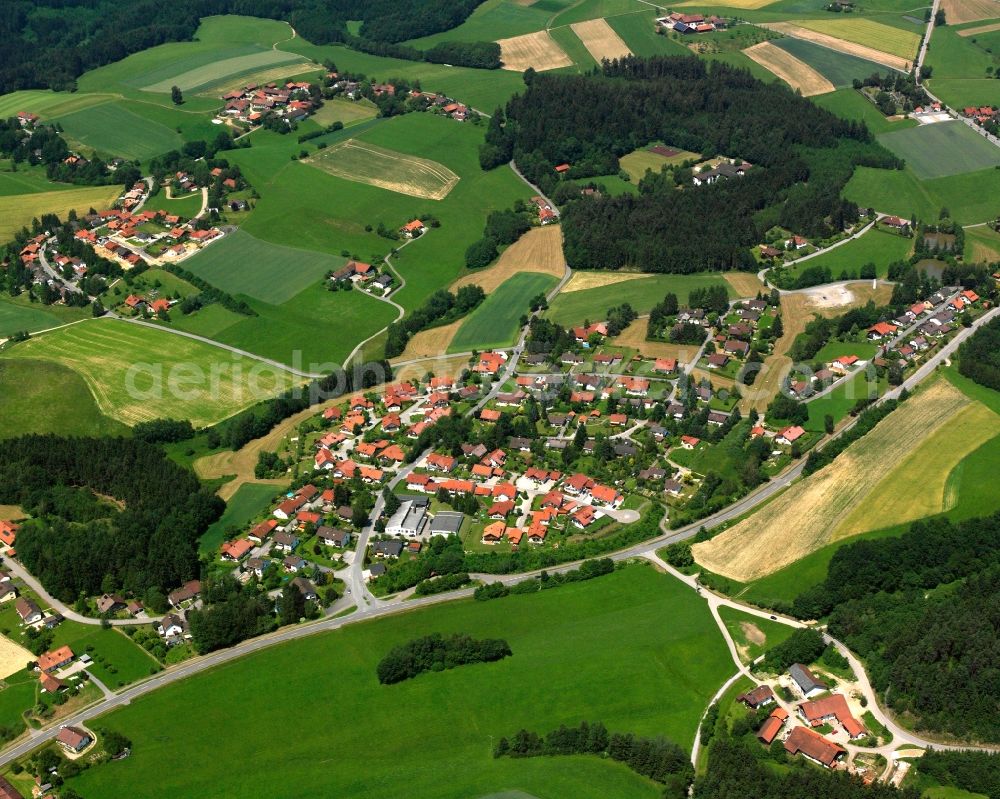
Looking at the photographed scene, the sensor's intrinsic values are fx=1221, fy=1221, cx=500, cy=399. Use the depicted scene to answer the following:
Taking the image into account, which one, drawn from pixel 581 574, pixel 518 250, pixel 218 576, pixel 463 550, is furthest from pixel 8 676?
pixel 518 250

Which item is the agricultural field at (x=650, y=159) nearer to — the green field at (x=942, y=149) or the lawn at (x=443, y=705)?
the green field at (x=942, y=149)

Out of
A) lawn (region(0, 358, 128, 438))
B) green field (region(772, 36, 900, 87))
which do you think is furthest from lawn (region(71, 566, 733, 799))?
green field (region(772, 36, 900, 87))

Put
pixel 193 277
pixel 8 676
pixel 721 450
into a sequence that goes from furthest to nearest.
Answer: pixel 193 277, pixel 721 450, pixel 8 676

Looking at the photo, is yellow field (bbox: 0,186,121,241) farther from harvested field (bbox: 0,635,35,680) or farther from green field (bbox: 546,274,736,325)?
harvested field (bbox: 0,635,35,680)

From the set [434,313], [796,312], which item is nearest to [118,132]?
[434,313]

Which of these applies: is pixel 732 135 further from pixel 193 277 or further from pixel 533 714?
pixel 533 714

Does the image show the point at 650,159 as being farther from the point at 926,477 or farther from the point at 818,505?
the point at 818,505
